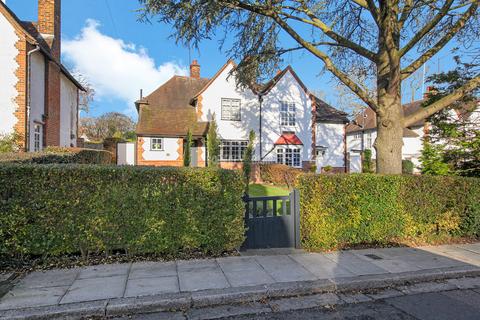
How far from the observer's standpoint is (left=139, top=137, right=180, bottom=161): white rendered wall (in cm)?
2231

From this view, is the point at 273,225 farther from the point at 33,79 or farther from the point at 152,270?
the point at 33,79

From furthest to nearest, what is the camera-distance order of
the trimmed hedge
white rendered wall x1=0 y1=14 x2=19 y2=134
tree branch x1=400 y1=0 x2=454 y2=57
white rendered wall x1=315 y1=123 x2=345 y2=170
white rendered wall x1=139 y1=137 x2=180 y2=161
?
white rendered wall x1=315 y1=123 x2=345 y2=170 → white rendered wall x1=139 y1=137 x2=180 y2=161 → white rendered wall x1=0 y1=14 x2=19 y2=134 → tree branch x1=400 y1=0 x2=454 y2=57 → the trimmed hedge

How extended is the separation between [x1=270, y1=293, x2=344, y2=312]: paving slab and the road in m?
0.11

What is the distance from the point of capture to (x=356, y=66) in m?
10.3

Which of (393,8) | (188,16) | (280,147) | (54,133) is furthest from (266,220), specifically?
(280,147)

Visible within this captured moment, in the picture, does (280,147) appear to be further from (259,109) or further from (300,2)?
(300,2)

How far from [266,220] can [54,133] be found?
14.8 metres

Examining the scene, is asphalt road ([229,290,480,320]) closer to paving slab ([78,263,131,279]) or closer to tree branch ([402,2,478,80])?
paving slab ([78,263,131,279])

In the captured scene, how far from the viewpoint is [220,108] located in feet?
76.8

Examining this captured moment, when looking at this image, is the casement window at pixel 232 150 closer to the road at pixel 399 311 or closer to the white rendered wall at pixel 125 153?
the white rendered wall at pixel 125 153

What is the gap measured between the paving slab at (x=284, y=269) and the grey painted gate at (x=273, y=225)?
1.47 feet

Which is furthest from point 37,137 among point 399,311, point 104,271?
point 399,311

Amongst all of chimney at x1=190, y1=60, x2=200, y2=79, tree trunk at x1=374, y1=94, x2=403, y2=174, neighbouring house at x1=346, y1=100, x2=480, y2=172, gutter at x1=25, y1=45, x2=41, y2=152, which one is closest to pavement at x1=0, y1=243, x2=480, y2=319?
tree trunk at x1=374, y1=94, x2=403, y2=174

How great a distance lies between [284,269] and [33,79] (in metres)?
14.2
